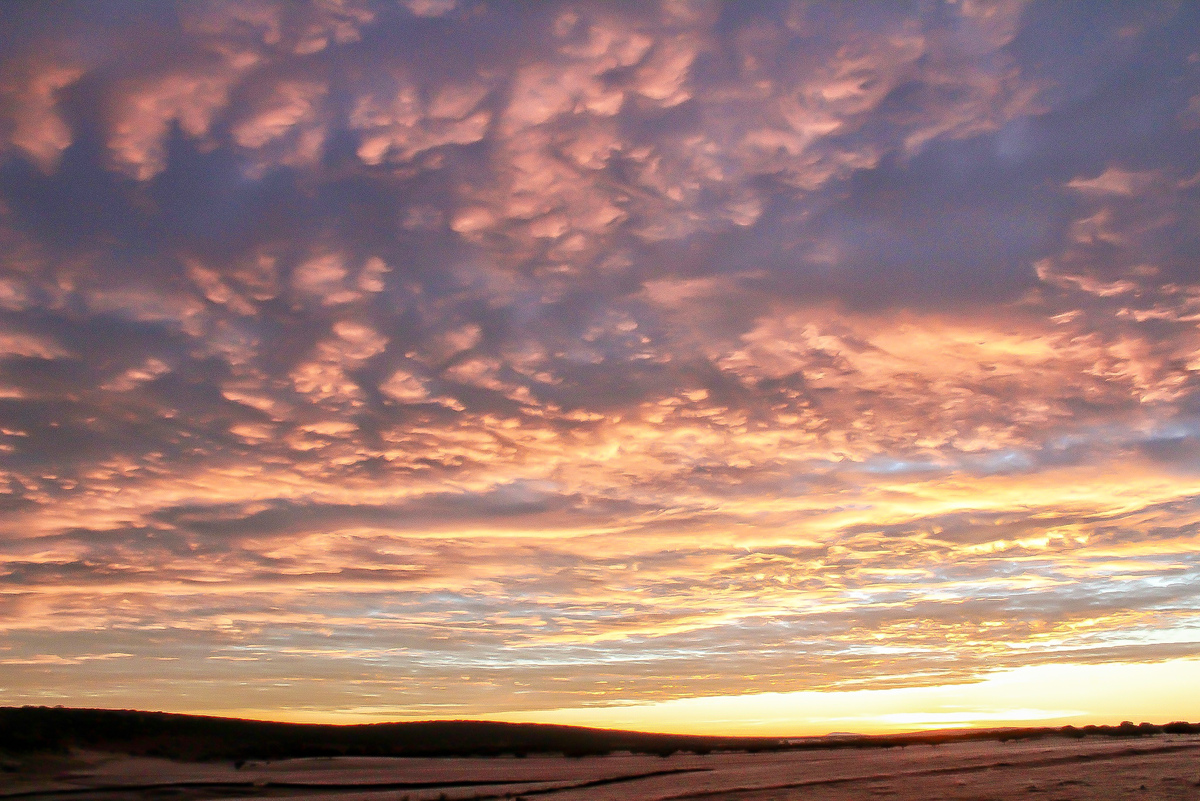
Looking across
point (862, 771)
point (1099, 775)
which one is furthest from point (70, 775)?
point (1099, 775)

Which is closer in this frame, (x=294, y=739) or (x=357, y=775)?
(x=357, y=775)

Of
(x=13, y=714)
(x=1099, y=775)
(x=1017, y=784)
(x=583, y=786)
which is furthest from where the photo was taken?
(x=13, y=714)

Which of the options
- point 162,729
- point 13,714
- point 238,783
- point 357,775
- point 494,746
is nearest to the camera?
point 238,783

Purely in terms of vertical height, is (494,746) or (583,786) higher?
(583,786)

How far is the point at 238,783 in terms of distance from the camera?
168 feet

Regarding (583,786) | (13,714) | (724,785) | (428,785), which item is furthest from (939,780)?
(13,714)

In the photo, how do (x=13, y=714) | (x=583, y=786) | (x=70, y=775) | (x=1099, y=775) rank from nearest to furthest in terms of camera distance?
(x=1099, y=775) < (x=583, y=786) < (x=70, y=775) < (x=13, y=714)

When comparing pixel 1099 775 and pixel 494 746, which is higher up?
pixel 1099 775

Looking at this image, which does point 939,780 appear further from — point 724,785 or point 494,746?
point 494,746

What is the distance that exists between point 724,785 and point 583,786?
8.69 m

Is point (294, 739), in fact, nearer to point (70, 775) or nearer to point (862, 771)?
point (70, 775)

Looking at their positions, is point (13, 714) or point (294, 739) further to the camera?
point (294, 739)

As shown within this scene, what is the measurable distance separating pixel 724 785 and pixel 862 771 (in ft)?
48.4

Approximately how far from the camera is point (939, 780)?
41.2 m
